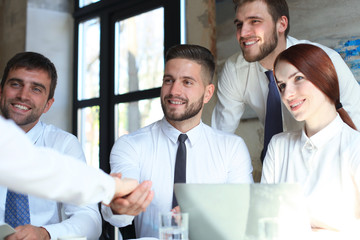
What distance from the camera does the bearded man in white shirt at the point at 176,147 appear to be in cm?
216

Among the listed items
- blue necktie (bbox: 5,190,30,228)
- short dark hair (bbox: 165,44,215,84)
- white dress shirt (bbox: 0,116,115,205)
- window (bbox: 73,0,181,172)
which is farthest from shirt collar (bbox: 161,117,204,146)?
window (bbox: 73,0,181,172)

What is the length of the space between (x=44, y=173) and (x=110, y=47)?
12.9ft

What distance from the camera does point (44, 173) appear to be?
3.18ft

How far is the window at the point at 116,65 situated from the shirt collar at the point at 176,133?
187 centimetres

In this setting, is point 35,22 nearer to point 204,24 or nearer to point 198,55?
point 204,24

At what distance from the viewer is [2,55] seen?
563 cm

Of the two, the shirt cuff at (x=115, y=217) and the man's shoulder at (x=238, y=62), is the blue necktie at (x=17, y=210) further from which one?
the man's shoulder at (x=238, y=62)

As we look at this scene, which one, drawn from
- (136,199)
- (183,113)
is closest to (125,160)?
(183,113)

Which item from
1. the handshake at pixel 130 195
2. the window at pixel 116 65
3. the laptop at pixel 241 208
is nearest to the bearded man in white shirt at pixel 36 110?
the handshake at pixel 130 195

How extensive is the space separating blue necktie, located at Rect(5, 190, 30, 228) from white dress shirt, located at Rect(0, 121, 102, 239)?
8 centimetres

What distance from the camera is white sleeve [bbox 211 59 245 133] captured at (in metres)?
2.74

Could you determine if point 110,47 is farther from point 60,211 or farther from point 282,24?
point 60,211

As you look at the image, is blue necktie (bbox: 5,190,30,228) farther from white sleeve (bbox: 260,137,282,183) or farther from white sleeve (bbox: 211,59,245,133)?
white sleeve (bbox: 211,59,245,133)

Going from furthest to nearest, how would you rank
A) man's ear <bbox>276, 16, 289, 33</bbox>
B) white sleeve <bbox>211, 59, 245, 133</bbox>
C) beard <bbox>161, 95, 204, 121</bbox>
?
1. white sleeve <bbox>211, 59, 245, 133</bbox>
2. man's ear <bbox>276, 16, 289, 33</bbox>
3. beard <bbox>161, 95, 204, 121</bbox>
